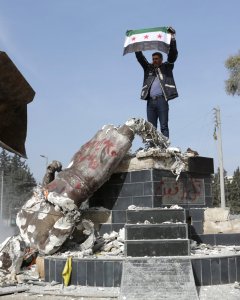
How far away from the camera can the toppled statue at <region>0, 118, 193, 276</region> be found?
6418mm

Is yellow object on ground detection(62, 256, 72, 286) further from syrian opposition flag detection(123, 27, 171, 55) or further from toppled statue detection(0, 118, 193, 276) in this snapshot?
syrian opposition flag detection(123, 27, 171, 55)

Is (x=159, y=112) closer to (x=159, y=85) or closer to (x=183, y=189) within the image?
(x=159, y=85)

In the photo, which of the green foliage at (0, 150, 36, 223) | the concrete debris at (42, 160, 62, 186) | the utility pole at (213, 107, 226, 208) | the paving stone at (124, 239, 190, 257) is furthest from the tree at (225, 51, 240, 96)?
the paving stone at (124, 239, 190, 257)

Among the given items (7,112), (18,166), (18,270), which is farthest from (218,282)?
(18,166)

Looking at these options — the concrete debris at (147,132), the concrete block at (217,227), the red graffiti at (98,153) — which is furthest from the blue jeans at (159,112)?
the concrete block at (217,227)

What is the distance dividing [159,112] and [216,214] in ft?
Result: 6.54

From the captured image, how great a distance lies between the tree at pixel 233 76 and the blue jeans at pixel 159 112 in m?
17.2

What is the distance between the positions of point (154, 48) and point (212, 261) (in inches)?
146

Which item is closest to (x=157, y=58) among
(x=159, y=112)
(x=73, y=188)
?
(x=159, y=112)

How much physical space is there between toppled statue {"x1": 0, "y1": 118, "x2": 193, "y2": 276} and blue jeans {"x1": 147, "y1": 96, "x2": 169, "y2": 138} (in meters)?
0.61

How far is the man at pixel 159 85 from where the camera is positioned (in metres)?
7.76

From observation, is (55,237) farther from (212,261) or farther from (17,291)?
(212,261)

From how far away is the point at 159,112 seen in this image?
7.84 meters

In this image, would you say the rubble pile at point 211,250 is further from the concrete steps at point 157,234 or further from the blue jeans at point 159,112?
the blue jeans at point 159,112
